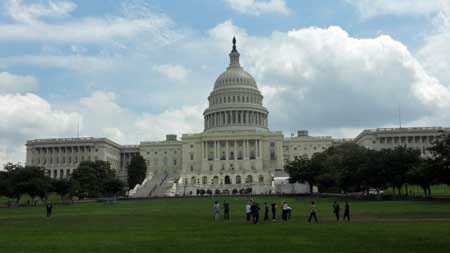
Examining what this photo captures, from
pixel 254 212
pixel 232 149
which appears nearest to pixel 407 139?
pixel 232 149

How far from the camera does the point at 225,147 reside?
531 ft

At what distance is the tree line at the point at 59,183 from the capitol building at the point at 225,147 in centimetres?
1950

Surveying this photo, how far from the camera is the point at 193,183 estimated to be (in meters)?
148

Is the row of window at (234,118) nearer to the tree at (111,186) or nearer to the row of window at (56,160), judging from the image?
the row of window at (56,160)

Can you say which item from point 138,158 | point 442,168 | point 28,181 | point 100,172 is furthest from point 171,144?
point 442,168

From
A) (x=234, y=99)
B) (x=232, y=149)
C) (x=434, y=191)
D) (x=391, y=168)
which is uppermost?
(x=234, y=99)

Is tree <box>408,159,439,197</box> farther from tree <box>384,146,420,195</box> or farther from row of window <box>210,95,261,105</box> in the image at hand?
row of window <box>210,95,261,105</box>

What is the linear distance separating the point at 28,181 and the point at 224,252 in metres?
77.0

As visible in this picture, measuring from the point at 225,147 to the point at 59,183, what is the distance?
2534 inches

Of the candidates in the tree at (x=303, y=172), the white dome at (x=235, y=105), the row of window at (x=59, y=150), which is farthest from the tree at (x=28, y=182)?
the white dome at (x=235, y=105)

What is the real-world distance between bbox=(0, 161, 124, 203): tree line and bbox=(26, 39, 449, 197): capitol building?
19.5 metres

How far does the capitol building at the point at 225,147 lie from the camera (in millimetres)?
149500

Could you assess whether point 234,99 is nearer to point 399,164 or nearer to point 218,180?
point 218,180

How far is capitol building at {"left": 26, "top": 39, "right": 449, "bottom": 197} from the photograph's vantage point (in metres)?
150
